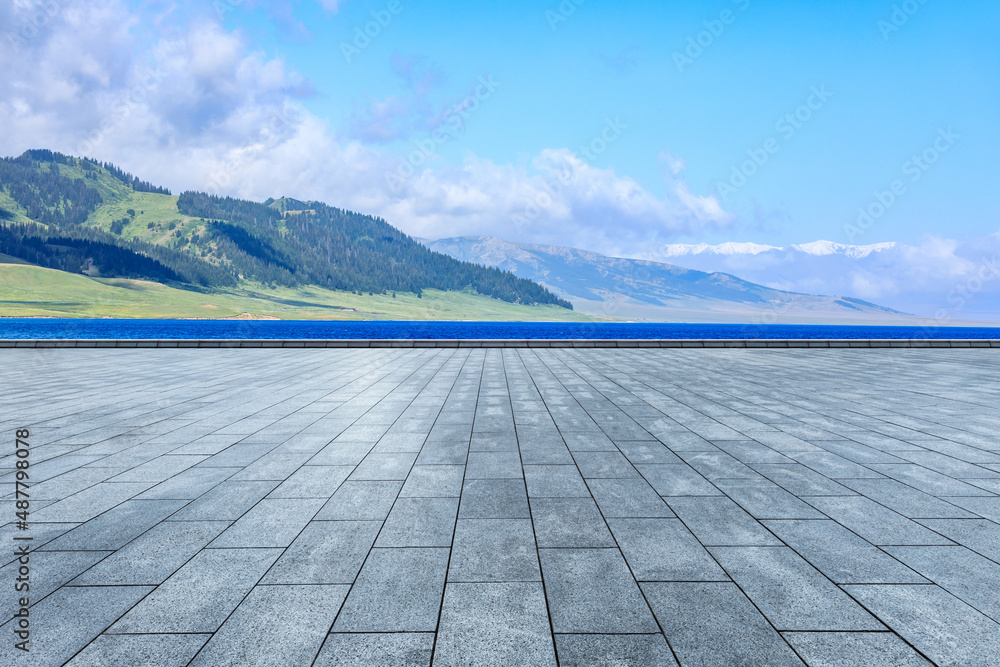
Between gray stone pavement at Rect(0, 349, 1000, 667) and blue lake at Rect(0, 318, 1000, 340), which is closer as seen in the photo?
gray stone pavement at Rect(0, 349, 1000, 667)

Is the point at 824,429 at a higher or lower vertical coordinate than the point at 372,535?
higher

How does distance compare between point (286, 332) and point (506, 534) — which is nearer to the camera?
point (506, 534)

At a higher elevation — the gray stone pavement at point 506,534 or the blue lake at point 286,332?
the gray stone pavement at point 506,534

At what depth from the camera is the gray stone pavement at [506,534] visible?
10.1 feet

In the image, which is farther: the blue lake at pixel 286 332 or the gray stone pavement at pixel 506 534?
the blue lake at pixel 286 332

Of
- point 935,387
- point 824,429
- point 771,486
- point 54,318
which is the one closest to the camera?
point 771,486

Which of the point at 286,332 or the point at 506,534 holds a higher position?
the point at 506,534

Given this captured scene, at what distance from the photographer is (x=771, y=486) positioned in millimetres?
5785

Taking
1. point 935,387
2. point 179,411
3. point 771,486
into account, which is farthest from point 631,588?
point 935,387

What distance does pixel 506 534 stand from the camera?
4.51 metres

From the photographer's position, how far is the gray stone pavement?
3.08m

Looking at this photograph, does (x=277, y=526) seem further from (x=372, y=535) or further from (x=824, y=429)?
(x=824, y=429)

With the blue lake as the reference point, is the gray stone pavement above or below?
above

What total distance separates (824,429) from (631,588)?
6.71m
